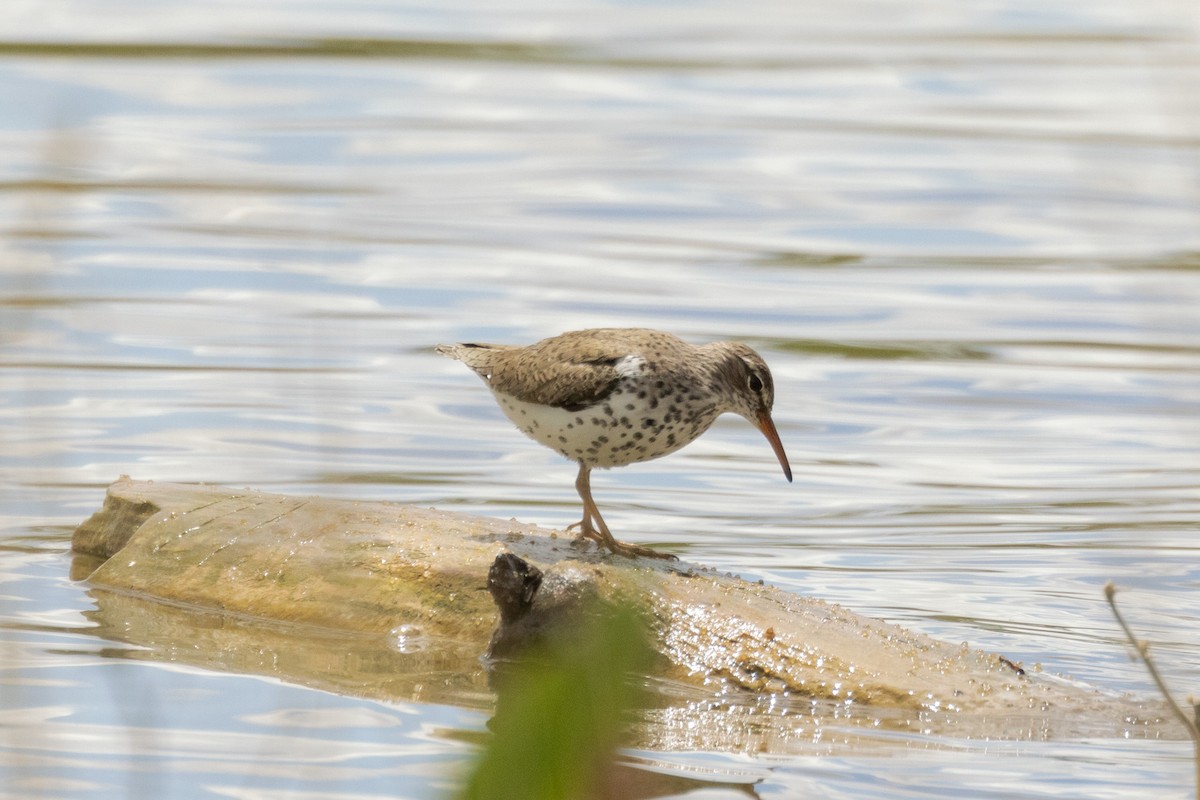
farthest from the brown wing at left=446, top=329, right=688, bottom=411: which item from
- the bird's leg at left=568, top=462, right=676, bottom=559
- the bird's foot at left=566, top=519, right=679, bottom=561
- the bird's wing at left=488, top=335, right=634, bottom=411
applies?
the bird's foot at left=566, top=519, right=679, bottom=561

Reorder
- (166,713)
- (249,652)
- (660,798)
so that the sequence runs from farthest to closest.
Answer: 1. (249,652)
2. (166,713)
3. (660,798)

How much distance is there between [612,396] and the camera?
26.1ft

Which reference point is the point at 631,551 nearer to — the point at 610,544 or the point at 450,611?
the point at 610,544

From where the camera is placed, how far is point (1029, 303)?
585 inches

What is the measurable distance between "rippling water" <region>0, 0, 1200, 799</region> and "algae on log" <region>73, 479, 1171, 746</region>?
23 cm

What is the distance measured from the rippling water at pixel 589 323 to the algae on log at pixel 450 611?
231 millimetres

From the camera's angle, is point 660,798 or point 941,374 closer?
point 660,798

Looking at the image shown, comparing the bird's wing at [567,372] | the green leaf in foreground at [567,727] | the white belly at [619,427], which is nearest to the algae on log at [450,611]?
the white belly at [619,427]

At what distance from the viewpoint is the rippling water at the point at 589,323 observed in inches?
244

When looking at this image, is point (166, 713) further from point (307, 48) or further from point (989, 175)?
point (307, 48)

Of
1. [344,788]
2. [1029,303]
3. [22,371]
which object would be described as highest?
[1029,303]

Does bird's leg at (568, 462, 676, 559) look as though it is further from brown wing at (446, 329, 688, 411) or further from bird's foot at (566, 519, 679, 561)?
brown wing at (446, 329, 688, 411)

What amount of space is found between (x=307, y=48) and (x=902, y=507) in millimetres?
13429

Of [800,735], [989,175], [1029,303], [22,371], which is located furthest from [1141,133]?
[800,735]
